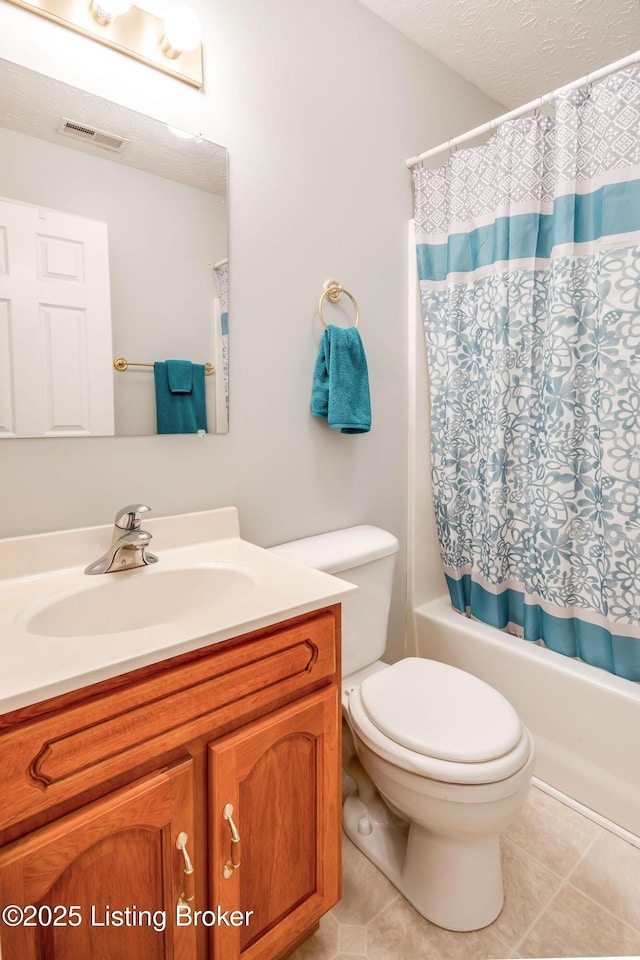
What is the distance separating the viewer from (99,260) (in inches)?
45.1

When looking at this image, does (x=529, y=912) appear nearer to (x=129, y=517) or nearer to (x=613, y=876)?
(x=613, y=876)

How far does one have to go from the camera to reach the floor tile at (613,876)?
1.20 metres

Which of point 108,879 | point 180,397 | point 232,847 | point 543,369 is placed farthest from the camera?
point 543,369

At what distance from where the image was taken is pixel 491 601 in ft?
5.81

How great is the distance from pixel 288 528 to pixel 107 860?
0.93 meters

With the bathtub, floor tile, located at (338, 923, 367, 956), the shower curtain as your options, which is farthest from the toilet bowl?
the shower curtain

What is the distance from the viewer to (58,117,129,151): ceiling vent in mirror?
3.56 ft

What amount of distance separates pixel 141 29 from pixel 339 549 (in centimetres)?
136

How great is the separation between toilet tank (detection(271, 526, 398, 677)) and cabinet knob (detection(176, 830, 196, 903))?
69 cm

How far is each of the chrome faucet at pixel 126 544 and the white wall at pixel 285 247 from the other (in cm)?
13

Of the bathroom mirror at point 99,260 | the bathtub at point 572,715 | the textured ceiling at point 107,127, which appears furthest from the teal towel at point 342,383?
the bathtub at point 572,715

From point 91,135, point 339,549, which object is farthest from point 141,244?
point 339,549

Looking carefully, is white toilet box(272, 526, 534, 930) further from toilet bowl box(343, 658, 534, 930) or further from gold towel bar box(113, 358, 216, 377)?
gold towel bar box(113, 358, 216, 377)

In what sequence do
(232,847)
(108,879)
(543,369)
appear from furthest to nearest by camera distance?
(543,369) → (232,847) → (108,879)
